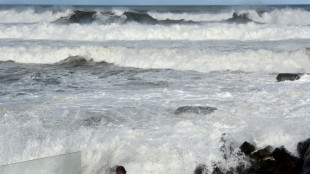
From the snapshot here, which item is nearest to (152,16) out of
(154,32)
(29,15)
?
(154,32)

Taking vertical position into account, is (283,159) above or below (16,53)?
above

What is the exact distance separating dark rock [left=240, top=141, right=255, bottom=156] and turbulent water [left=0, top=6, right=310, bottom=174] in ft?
0.32

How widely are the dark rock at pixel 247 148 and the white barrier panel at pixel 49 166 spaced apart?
7.42ft

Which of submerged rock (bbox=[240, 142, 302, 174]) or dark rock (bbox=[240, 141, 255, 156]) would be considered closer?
submerged rock (bbox=[240, 142, 302, 174])

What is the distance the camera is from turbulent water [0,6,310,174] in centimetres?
624

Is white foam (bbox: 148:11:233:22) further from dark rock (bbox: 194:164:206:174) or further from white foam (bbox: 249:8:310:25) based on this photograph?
dark rock (bbox: 194:164:206:174)

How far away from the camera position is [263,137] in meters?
6.35

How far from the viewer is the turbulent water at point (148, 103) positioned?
246 inches

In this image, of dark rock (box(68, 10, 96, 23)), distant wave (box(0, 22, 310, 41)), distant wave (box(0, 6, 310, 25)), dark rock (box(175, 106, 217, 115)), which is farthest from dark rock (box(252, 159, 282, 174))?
dark rock (box(68, 10, 96, 23))

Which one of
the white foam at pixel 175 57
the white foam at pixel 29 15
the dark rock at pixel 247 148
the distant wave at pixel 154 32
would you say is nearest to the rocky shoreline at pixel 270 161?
the dark rock at pixel 247 148

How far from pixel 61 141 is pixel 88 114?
139cm

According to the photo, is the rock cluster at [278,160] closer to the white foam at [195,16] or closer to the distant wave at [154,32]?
the distant wave at [154,32]

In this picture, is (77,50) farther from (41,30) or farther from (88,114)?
(88,114)

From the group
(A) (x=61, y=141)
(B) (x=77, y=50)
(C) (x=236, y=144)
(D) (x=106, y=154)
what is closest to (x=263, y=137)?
(C) (x=236, y=144)
